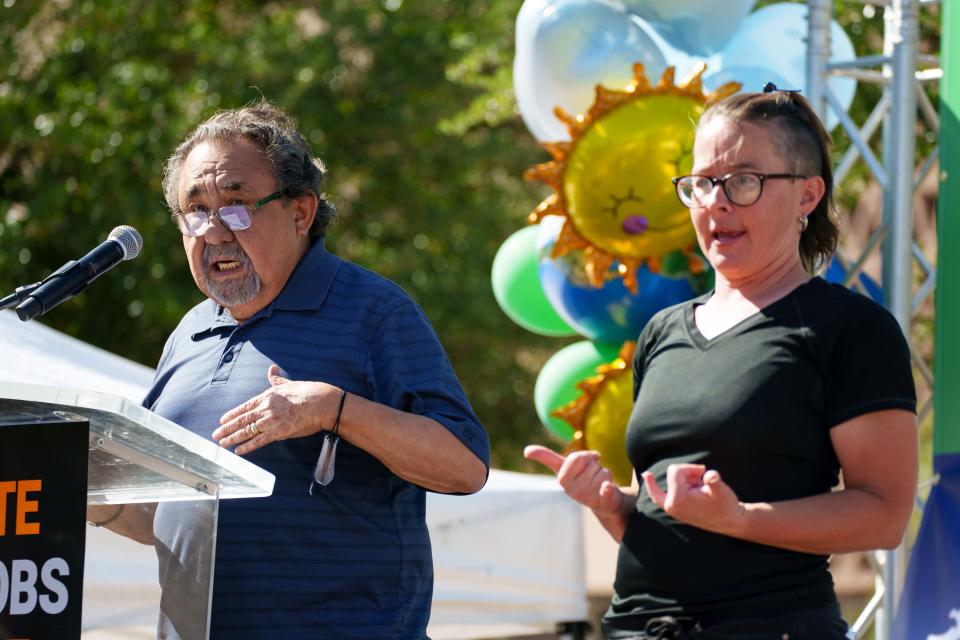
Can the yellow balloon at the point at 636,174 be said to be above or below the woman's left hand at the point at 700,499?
above

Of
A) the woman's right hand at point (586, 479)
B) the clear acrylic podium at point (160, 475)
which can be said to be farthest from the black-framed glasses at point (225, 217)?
the woman's right hand at point (586, 479)

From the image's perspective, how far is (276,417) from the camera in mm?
1978

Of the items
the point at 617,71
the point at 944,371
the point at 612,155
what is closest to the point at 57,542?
the point at 944,371

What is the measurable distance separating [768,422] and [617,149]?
2.33 meters

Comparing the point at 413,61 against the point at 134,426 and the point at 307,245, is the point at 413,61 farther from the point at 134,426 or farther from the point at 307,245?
the point at 134,426

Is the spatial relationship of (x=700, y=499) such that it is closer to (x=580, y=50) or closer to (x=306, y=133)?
(x=580, y=50)

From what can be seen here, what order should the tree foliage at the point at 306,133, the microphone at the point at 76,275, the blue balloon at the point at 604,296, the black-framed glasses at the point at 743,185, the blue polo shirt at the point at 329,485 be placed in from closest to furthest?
1. the microphone at the point at 76,275
2. the black-framed glasses at the point at 743,185
3. the blue polo shirt at the point at 329,485
4. the blue balloon at the point at 604,296
5. the tree foliage at the point at 306,133

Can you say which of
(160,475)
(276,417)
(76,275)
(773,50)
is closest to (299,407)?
(276,417)

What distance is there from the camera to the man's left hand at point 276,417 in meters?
1.97

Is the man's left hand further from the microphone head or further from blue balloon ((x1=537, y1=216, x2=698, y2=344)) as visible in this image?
blue balloon ((x1=537, y1=216, x2=698, y2=344))

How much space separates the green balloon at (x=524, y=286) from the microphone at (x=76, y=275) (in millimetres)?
3003

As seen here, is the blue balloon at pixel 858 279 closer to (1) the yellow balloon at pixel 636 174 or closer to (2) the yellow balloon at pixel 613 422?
(1) the yellow balloon at pixel 636 174

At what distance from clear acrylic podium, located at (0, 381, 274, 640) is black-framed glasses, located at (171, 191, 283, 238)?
0.55 m

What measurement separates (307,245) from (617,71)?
2325 millimetres
